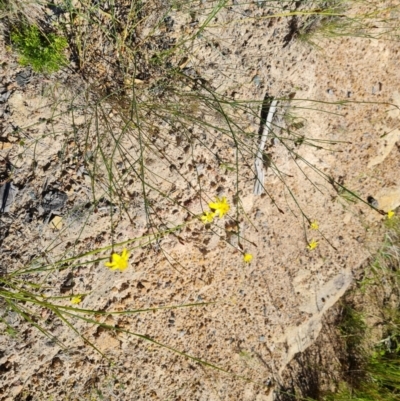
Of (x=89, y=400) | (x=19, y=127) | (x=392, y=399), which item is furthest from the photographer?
(x=392, y=399)

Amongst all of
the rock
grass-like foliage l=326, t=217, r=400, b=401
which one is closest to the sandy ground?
the rock

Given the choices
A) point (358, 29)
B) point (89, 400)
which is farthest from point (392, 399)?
point (358, 29)

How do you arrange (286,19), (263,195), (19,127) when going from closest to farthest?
(19,127) < (286,19) < (263,195)

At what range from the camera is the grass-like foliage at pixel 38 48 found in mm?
2141

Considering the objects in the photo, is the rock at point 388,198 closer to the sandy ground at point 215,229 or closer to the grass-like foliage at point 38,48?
the sandy ground at point 215,229

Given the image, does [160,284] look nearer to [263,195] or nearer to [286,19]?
[263,195]

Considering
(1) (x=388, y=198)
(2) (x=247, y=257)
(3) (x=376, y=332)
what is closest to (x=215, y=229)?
(2) (x=247, y=257)

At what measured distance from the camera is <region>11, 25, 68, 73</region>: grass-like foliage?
214 cm

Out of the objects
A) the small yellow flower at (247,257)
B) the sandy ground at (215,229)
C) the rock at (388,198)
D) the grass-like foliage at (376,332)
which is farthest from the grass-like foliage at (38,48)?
the grass-like foliage at (376,332)

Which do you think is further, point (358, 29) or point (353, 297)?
point (353, 297)

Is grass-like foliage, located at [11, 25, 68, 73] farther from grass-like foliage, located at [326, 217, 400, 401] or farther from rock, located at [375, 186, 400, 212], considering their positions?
grass-like foliage, located at [326, 217, 400, 401]

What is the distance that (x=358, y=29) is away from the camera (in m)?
2.95

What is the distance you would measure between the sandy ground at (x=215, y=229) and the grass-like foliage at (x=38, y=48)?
0.21 feet

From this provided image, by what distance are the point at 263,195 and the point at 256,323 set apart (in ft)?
3.09
